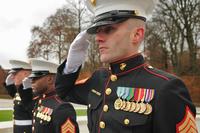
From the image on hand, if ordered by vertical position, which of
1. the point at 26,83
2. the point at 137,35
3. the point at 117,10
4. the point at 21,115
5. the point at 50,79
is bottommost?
the point at 21,115

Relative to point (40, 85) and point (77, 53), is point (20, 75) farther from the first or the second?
point (77, 53)

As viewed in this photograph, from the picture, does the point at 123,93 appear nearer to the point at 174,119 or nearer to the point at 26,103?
the point at 174,119

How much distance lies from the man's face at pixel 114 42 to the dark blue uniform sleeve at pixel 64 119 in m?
2.10

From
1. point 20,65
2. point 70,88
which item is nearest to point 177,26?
point 20,65

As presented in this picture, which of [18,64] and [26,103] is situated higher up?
[18,64]

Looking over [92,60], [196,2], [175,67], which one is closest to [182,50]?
[175,67]

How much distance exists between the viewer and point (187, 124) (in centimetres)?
231

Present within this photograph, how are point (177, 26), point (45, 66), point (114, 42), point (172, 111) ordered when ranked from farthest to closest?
point (177, 26)
point (45, 66)
point (114, 42)
point (172, 111)

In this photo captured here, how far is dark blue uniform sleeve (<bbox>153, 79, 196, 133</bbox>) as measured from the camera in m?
2.30

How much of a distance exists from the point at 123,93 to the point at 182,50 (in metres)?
30.0

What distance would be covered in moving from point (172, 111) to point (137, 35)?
20.5 inches

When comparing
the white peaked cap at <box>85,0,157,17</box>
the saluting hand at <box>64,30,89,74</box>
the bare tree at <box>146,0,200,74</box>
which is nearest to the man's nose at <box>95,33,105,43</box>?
the white peaked cap at <box>85,0,157,17</box>

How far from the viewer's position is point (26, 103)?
6.64 meters

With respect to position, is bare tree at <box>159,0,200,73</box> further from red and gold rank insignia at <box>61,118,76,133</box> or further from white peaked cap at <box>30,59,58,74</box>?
red and gold rank insignia at <box>61,118,76,133</box>
